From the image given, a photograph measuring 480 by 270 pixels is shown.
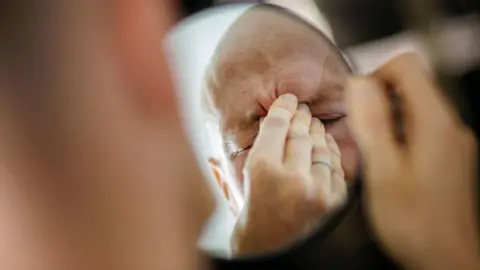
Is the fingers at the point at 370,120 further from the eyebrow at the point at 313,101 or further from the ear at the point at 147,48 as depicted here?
the ear at the point at 147,48

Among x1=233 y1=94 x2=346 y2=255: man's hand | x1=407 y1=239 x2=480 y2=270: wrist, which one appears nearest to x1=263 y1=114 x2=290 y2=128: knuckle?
x1=233 y1=94 x2=346 y2=255: man's hand

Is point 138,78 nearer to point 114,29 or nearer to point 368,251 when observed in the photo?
point 114,29

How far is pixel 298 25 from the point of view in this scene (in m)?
0.45

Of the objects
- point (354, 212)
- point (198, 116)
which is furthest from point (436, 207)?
point (198, 116)

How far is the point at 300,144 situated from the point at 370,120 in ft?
0.16

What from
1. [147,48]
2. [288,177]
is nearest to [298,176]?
[288,177]

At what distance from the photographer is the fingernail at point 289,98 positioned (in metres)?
0.44

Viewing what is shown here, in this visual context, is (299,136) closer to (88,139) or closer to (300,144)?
(300,144)

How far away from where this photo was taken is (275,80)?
0.44m

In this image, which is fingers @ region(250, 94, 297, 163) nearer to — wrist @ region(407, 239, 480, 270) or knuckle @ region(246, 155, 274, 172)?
knuckle @ region(246, 155, 274, 172)

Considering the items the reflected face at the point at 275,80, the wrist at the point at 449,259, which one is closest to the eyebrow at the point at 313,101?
the reflected face at the point at 275,80

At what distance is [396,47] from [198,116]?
128 millimetres

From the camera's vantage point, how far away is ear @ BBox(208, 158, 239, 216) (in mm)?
446

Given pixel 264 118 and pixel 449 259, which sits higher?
pixel 264 118
